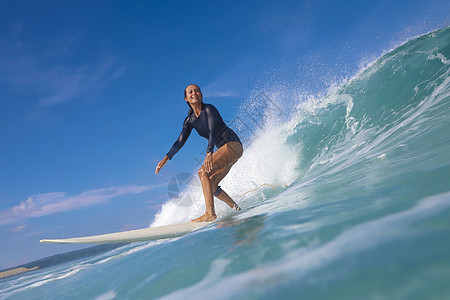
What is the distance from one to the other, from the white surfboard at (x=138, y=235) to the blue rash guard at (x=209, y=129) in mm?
1243

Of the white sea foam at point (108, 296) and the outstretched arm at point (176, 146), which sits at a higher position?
the outstretched arm at point (176, 146)

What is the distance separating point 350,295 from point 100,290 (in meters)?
2.30

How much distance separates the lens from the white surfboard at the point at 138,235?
450 cm

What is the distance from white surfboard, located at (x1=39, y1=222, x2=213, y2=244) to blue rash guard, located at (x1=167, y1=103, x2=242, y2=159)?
1243 millimetres

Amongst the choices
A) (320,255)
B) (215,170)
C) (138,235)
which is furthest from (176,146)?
(320,255)

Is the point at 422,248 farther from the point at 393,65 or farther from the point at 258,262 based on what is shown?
the point at 393,65

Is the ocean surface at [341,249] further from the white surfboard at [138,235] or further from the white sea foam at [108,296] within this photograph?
the white surfboard at [138,235]

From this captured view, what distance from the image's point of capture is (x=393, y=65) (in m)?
9.29

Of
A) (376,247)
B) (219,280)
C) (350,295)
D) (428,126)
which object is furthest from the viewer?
(428,126)

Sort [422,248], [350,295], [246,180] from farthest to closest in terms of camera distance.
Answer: [246,180], [422,248], [350,295]

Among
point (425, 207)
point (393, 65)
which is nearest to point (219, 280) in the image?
point (425, 207)

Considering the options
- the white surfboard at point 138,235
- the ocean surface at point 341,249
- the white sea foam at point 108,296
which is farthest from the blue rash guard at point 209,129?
the white sea foam at point 108,296

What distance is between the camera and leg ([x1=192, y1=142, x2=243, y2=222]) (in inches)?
185

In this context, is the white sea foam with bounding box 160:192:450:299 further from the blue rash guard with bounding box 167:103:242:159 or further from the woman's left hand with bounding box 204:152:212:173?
the blue rash guard with bounding box 167:103:242:159
